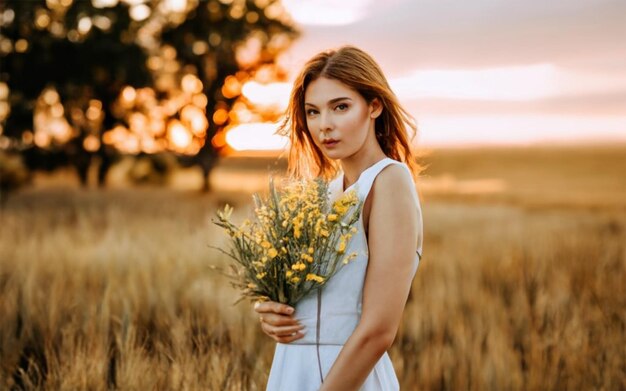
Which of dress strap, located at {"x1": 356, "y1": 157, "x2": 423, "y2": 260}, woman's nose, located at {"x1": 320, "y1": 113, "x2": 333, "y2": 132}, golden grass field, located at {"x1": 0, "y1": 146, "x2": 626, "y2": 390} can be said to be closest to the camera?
dress strap, located at {"x1": 356, "y1": 157, "x2": 423, "y2": 260}

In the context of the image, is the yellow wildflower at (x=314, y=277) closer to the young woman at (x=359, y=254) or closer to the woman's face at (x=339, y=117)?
the young woman at (x=359, y=254)

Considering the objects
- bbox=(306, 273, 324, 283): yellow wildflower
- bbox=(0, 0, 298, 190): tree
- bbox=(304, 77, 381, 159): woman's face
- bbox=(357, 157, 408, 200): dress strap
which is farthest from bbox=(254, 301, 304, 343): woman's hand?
bbox=(0, 0, 298, 190): tree

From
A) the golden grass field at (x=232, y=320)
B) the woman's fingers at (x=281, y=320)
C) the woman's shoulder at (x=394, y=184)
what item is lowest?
the golden grass field at (x=232, y=320)

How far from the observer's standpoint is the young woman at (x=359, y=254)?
1.73 m

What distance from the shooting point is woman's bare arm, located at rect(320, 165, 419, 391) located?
1718 millimetres

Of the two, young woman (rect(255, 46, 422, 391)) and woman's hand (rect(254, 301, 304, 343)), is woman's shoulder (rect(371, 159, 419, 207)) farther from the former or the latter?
woman's hand (rect(254, 301, 304, 343))

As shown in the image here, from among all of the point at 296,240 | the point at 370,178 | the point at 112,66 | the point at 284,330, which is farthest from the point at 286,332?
the point at 112,66

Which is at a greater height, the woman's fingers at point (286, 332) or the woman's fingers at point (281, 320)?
the woman's fingers at point (281, 320)

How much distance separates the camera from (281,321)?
1.84 m

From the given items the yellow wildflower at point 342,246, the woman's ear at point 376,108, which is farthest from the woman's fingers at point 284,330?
the woman's ear at point 376,108

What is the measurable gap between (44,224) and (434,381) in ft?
25.8

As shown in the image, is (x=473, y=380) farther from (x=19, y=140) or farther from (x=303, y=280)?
(x=19, y=140)

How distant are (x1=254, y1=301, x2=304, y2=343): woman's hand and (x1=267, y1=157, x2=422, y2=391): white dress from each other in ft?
0.08

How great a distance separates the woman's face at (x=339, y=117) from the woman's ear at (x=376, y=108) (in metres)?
0.05
